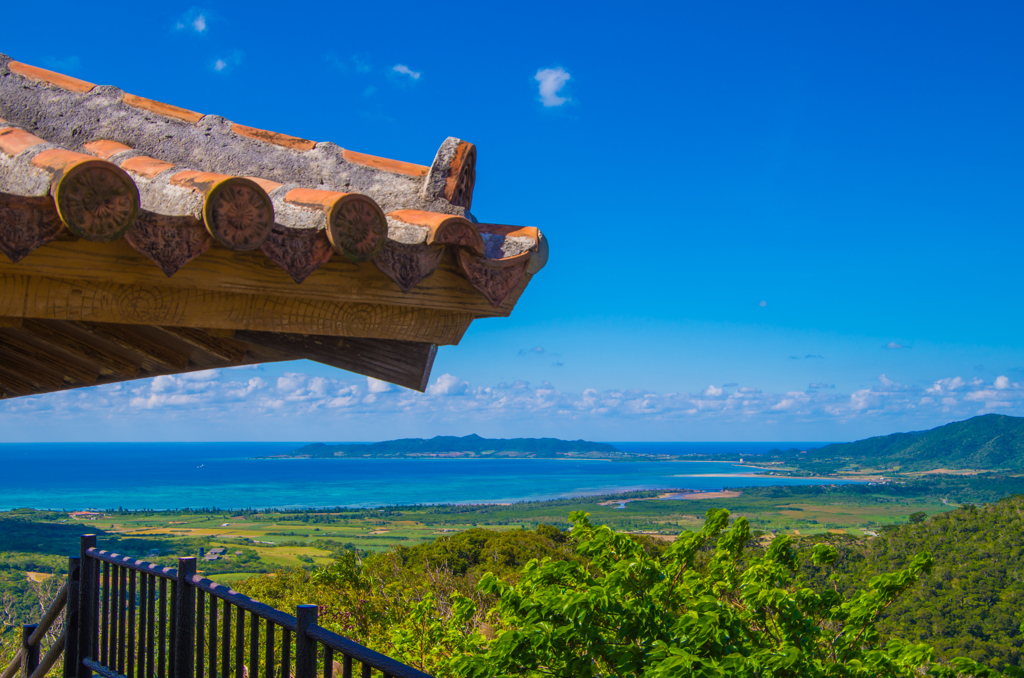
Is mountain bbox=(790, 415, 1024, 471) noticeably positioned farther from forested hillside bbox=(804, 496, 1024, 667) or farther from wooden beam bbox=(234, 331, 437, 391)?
wooden beam bbox=(234, 331, 437, 391)

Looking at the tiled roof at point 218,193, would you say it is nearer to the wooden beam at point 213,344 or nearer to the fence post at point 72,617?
the wooden beam at point 213,344

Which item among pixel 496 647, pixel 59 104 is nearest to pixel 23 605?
pixel 496 647

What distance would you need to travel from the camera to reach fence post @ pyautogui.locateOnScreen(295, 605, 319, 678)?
2.30 metres

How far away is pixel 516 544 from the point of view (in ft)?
90.3

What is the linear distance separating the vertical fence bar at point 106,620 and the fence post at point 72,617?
0.27 m

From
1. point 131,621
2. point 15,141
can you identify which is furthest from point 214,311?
point 131,621

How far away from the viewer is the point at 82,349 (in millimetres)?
2869

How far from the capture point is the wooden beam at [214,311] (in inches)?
68.2

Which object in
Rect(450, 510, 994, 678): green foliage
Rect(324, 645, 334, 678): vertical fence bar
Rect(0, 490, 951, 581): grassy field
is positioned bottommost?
Rect(0, 490, 951, 581): grassy field

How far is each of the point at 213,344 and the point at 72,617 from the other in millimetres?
2306

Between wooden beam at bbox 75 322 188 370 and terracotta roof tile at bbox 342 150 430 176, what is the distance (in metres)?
1.18

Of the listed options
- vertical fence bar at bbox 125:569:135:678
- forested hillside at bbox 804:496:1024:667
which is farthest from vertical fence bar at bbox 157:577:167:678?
forested hillside at bbox 804:496:1024:667

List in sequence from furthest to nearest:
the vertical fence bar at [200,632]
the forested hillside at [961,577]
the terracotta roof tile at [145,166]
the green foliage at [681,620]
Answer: the forested hillside at [961,577] < the green foliage at [681,620] < the vertical fence bar at [200,632] < the terracotta roof tile at [145,166]

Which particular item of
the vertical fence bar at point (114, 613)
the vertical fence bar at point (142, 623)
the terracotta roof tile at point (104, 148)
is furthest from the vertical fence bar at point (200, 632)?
the terracotta roof tile at point (104, 148)
